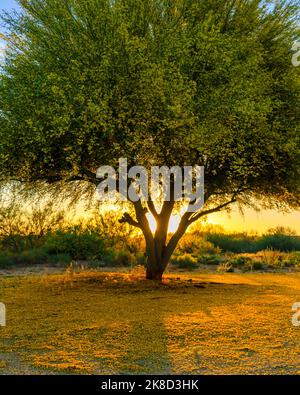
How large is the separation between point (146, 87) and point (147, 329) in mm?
5969

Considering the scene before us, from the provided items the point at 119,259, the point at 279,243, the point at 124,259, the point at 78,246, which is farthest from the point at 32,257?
the point at 279,243

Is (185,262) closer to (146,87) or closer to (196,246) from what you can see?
(196,246)

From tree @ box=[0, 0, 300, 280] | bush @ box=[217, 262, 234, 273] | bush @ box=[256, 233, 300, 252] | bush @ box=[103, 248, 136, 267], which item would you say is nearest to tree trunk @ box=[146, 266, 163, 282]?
tree @ box=[0, 0, 300, 280]

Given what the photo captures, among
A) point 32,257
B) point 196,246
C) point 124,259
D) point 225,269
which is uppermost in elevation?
point 196,246

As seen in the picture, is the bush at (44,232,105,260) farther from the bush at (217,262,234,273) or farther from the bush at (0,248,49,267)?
the bush at (217,262,234,273)

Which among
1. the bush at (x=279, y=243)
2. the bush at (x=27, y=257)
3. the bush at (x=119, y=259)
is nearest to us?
the bush at (x=27, y=257)

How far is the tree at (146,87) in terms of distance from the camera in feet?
48.4

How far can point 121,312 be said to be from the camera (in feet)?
48.2

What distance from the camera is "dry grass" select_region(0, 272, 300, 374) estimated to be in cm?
949

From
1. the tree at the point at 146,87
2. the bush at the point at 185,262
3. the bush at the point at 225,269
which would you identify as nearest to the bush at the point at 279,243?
the bush at the point at 185,262

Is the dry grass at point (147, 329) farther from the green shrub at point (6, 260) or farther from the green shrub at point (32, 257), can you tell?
the green shrub at point (32, 257)

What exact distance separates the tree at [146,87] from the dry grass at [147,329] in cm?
375

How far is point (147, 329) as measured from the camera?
489 inches
